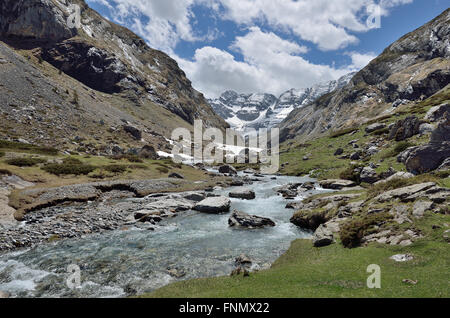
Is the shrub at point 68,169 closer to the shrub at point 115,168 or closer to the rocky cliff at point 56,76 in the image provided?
the shrub at point 115,168

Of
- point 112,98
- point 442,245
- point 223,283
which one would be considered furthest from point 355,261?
point 112,98

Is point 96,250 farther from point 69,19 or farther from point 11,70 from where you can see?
point 69,19

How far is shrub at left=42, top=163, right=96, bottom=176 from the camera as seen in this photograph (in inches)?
1866

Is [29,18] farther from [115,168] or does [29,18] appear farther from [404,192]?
[404,192]

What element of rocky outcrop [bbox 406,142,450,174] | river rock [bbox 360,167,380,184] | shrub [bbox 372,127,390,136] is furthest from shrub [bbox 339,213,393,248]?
shrub [bbox 372,127,390,136]

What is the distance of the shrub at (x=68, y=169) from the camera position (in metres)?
47.4

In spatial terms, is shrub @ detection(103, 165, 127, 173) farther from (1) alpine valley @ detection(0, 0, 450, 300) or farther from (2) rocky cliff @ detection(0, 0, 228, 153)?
(2) rocky cliff @ detection(0, 0, 228, 153)

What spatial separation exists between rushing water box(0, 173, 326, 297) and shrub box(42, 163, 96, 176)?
1124 inches

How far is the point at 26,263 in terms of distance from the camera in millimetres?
20125

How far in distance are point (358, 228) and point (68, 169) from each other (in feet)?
173

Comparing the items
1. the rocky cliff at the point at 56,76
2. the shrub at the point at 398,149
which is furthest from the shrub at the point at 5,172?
the shrub at the point at 398,149

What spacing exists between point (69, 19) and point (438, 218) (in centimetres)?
24222
